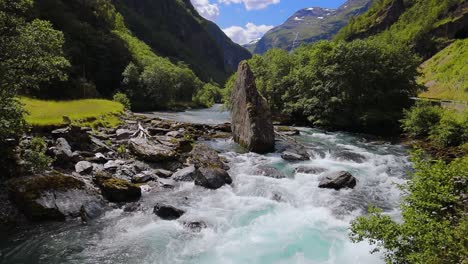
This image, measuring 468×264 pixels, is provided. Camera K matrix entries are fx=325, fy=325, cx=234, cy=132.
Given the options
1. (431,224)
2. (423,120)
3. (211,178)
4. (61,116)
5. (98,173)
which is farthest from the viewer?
(423,120)

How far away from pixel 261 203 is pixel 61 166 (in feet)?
45.9

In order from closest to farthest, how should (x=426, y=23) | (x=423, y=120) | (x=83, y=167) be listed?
(x=83, y=167) → (x=423, y=120) → (x=426, y=23)

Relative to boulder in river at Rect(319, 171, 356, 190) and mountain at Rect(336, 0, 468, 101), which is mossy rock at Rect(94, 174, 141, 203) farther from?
mountain at Rect(336, 0, 468, 101)

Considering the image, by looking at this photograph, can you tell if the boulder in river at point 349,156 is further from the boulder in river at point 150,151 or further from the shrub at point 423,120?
the boulder in river at point 150,151

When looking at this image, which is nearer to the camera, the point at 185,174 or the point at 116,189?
the point at 116,189

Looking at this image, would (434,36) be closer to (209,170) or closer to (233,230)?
(209,170)

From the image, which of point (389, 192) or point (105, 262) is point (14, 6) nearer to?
point (105, 262)

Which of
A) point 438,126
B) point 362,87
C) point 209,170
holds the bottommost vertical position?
point 209,170

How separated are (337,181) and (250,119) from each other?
1359 centimetres

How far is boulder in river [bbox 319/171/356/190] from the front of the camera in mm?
24562

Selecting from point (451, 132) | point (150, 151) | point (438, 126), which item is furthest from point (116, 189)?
point (438, 126)

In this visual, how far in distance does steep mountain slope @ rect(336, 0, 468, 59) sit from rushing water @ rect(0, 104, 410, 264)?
10609 cm

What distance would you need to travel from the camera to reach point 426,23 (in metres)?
150

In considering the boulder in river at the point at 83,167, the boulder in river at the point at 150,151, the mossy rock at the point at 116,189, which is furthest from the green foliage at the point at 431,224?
the boulder in river at the point at 150,151
